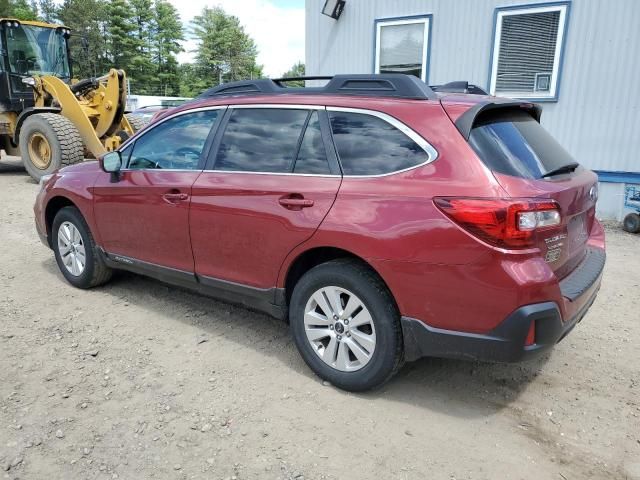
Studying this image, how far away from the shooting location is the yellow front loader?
10242mm

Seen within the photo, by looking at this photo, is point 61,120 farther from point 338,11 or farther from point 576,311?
point 576,311

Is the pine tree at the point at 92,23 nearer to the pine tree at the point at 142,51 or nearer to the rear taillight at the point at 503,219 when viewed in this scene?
the pine tree at the point at 142,51

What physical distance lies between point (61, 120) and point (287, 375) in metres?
9.23

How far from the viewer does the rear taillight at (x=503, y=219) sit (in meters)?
2.40

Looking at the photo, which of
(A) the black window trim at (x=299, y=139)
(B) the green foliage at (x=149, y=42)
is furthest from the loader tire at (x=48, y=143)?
(B) the green foliage at (x=149, y=42)

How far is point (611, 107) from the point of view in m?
7.61

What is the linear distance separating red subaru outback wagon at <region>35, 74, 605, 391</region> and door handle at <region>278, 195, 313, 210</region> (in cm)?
1

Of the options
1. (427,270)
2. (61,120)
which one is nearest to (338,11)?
(61,120)

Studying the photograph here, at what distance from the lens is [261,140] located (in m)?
3.35

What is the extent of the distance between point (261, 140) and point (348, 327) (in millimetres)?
1365

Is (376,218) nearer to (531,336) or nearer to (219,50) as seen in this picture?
(531,336)

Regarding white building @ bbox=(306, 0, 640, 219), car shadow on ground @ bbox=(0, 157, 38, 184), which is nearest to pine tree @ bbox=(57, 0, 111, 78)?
car shadow on ground @ bbox=(0, 157, 38, 184)

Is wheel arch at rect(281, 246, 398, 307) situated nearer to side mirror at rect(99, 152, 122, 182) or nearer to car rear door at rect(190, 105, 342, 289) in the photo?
car rear door at rect(190, 105, 342, 289)

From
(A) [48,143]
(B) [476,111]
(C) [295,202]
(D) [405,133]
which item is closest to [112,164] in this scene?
(C) [295,202]
